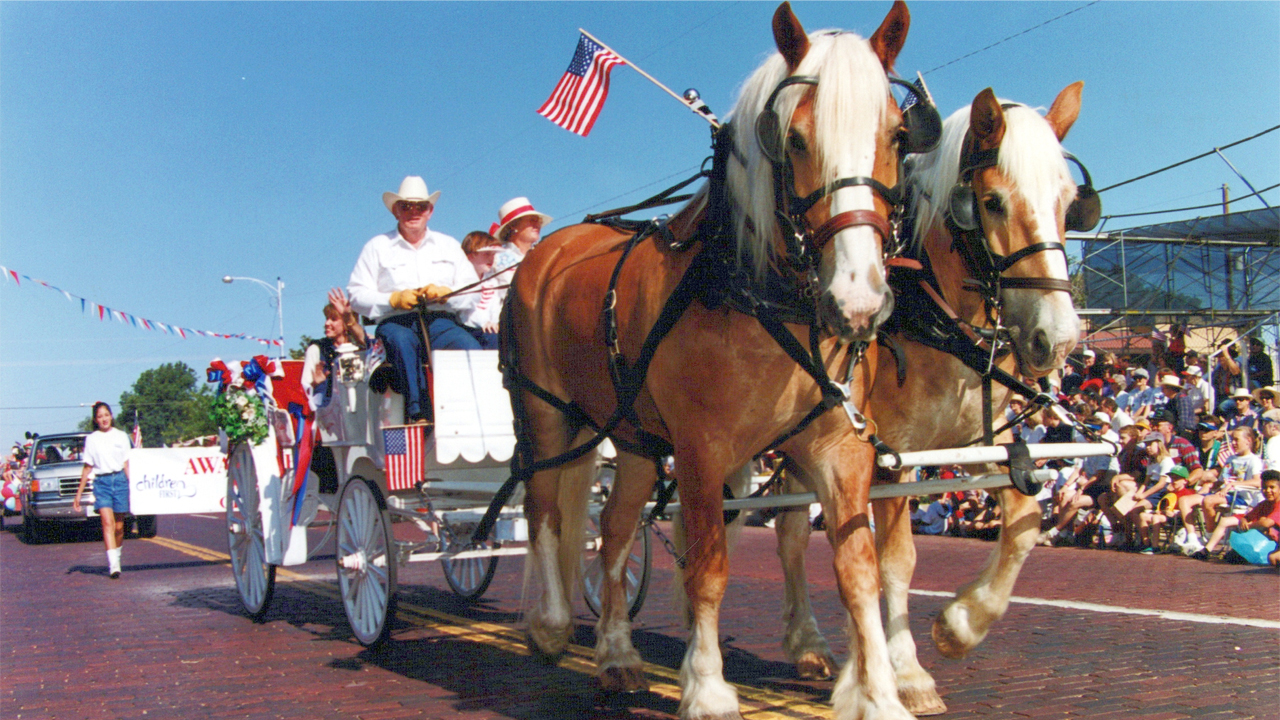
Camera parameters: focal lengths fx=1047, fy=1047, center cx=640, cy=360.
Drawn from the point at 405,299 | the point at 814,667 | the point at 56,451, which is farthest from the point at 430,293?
the point at 56,451

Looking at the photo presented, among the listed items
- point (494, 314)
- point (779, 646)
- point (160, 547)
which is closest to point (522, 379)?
point (494, 314)

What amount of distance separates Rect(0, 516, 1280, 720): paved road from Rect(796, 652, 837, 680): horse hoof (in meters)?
0.08

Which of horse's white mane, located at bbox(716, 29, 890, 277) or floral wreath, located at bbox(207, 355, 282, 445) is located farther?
floral wreath, located at bbox(207, 355, 282, 445)

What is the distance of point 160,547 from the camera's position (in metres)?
17.2

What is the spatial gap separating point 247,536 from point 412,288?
9.17 ft

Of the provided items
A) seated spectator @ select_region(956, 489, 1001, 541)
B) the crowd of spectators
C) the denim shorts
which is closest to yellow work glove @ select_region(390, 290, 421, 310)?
the crowd of spectators

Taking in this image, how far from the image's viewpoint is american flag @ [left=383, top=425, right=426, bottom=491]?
245 inches

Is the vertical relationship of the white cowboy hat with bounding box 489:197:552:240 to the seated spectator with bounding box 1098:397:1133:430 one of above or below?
above

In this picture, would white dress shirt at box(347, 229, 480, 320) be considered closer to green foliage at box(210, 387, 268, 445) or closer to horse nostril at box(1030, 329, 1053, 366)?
green foliage at box(210, 387, 268, 445)

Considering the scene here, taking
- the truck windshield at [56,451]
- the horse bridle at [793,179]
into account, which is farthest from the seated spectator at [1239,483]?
the truck windshield at [56,451]

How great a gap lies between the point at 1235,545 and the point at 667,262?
27.0 feet

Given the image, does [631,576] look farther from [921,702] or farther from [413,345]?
[921,702]

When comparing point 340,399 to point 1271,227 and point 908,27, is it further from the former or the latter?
point 1271,227

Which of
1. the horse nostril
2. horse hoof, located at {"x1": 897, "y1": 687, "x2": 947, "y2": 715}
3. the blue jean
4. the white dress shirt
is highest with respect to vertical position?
A: the white dress shirt
